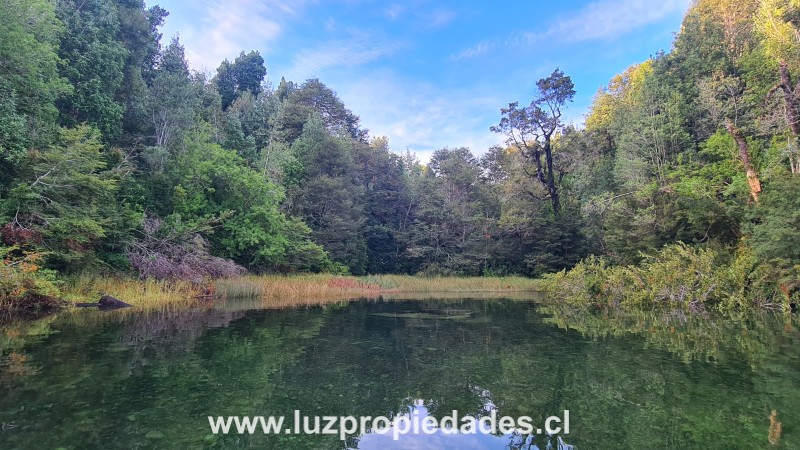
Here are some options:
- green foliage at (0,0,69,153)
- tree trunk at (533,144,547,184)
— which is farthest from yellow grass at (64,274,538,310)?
tree trunk at (533,144,547,184)

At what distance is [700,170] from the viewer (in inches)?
862

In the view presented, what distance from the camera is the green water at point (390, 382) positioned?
3584mm

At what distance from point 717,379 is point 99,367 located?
808 centimetres

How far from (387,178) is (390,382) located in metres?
37.5

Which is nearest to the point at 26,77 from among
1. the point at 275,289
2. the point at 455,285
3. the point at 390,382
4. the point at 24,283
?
the point at 24,283

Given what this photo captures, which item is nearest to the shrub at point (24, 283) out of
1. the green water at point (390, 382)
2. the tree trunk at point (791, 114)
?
the green water at point (390, 382)

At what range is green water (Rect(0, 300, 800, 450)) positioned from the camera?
11.8 ft

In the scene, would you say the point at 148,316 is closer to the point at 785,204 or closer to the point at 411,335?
the point at 411,335

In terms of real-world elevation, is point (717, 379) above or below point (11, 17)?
below

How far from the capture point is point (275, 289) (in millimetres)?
19906

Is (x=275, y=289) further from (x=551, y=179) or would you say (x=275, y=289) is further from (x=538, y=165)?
(x=551, y=179)

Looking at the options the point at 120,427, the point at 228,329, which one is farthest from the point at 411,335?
the point at 120,427

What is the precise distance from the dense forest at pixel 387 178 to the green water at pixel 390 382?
19.0ft

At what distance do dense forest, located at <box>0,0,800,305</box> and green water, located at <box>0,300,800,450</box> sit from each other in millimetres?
5776
